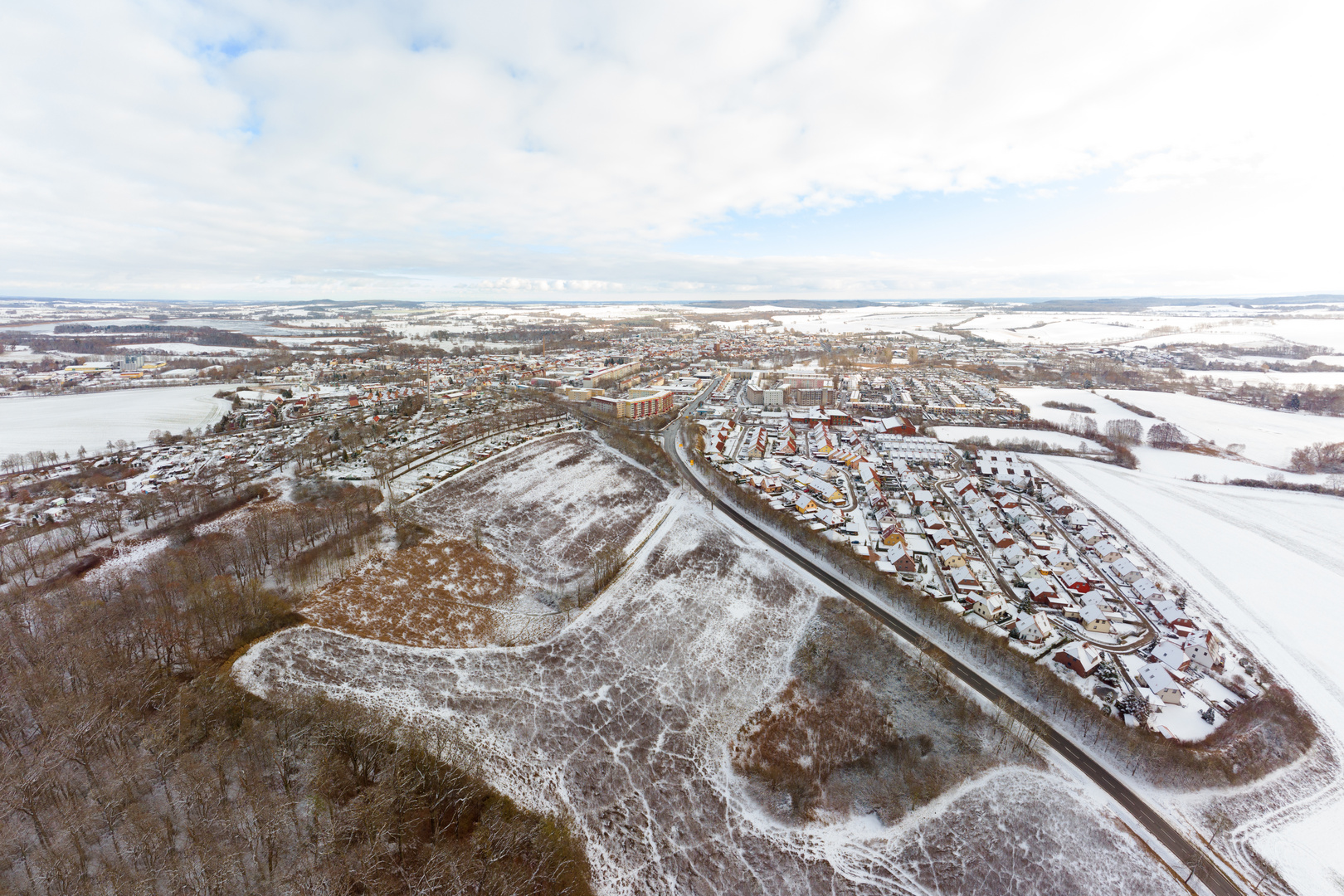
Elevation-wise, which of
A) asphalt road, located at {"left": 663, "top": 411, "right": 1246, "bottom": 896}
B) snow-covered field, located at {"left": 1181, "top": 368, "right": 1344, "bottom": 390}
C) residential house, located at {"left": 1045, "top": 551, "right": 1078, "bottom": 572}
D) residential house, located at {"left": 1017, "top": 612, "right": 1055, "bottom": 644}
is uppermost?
snow-covered field, located at {"left": 1181, "top": 368, "right": 1344, "bottom": 390}

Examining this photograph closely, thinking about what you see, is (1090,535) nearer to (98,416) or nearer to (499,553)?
(499,553)

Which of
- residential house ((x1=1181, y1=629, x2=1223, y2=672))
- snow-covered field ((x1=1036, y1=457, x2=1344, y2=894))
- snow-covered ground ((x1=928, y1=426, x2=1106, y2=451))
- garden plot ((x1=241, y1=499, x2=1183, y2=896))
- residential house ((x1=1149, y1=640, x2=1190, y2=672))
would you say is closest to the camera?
garden plot ((x1=241, y1=499, x2=1183, y2=896))

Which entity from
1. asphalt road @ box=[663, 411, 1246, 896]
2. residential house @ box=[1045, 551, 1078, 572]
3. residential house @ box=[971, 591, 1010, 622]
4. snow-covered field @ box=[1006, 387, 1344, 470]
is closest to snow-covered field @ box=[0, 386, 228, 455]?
asphalt road @ box=[663, 411, 1246, 896]

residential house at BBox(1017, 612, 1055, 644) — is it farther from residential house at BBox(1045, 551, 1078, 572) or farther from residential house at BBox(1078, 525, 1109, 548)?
residential house at BBox(1078, 525, 1109, 548)

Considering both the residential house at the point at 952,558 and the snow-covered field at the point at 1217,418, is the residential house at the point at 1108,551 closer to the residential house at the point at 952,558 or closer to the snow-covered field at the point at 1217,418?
the residential house at the point at 952,558

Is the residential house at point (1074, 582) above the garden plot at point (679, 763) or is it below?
above

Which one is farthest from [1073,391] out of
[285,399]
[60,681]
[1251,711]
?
[285,399]

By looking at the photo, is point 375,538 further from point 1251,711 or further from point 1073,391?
point 1073,391

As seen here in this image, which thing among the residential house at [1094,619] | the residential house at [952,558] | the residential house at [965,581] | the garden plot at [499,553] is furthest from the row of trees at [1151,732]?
the garden plot at [499,553]
